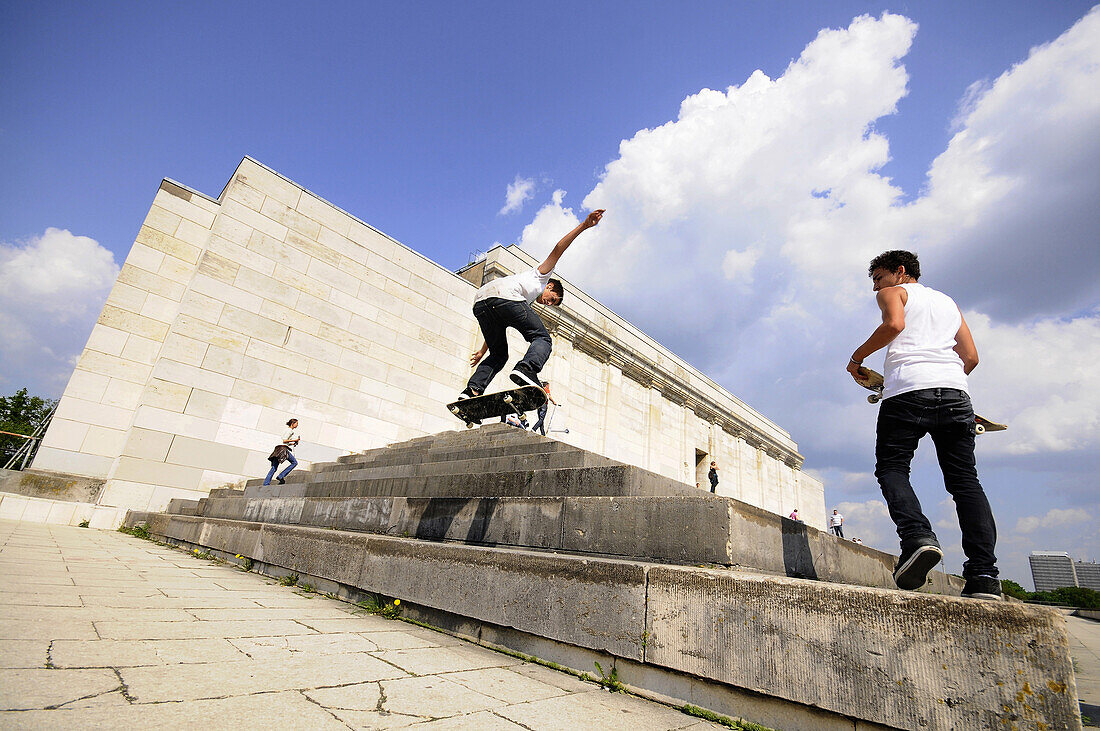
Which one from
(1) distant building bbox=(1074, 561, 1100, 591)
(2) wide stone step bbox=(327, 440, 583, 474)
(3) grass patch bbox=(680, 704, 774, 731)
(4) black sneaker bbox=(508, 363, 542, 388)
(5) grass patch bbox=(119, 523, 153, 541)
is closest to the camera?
(3) grass patch bbox=(680, 704, 774, 731)

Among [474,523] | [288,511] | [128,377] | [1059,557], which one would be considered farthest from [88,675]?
[1059,557]

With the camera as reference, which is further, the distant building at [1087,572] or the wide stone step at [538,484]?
Result: the distant building at [1087,572]

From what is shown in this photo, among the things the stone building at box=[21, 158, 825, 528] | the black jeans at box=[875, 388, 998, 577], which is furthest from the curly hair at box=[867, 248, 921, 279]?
the stone building at box=[21, 158, 825, 528]

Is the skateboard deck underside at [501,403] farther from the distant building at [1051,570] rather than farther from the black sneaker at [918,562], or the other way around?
the distant building at [1051,570]

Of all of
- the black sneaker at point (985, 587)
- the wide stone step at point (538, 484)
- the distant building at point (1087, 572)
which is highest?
the distant building at point (1087, 572)

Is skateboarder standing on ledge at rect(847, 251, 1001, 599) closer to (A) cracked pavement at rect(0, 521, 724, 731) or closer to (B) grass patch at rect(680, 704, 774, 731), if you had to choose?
(B) grass patch at rect(680, 704, 774, 731)

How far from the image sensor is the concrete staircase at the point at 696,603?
1533 mm

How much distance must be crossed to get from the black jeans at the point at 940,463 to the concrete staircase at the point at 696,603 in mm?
536

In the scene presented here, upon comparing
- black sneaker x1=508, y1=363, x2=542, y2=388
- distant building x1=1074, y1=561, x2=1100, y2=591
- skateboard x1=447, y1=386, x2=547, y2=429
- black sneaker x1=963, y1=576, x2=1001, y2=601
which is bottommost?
black sneaker x1=963, y1=576, x2=1001, y2=601

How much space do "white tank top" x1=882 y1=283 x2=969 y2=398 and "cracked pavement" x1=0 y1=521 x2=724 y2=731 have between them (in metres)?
1.99

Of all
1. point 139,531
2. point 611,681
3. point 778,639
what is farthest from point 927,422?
point 139,531

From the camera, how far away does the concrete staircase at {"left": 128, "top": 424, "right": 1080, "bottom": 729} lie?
5.03 feet

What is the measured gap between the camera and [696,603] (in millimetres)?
2160

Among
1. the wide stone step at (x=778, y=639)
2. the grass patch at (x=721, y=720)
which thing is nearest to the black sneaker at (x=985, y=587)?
the wide stone step at (x=778, y=639)
